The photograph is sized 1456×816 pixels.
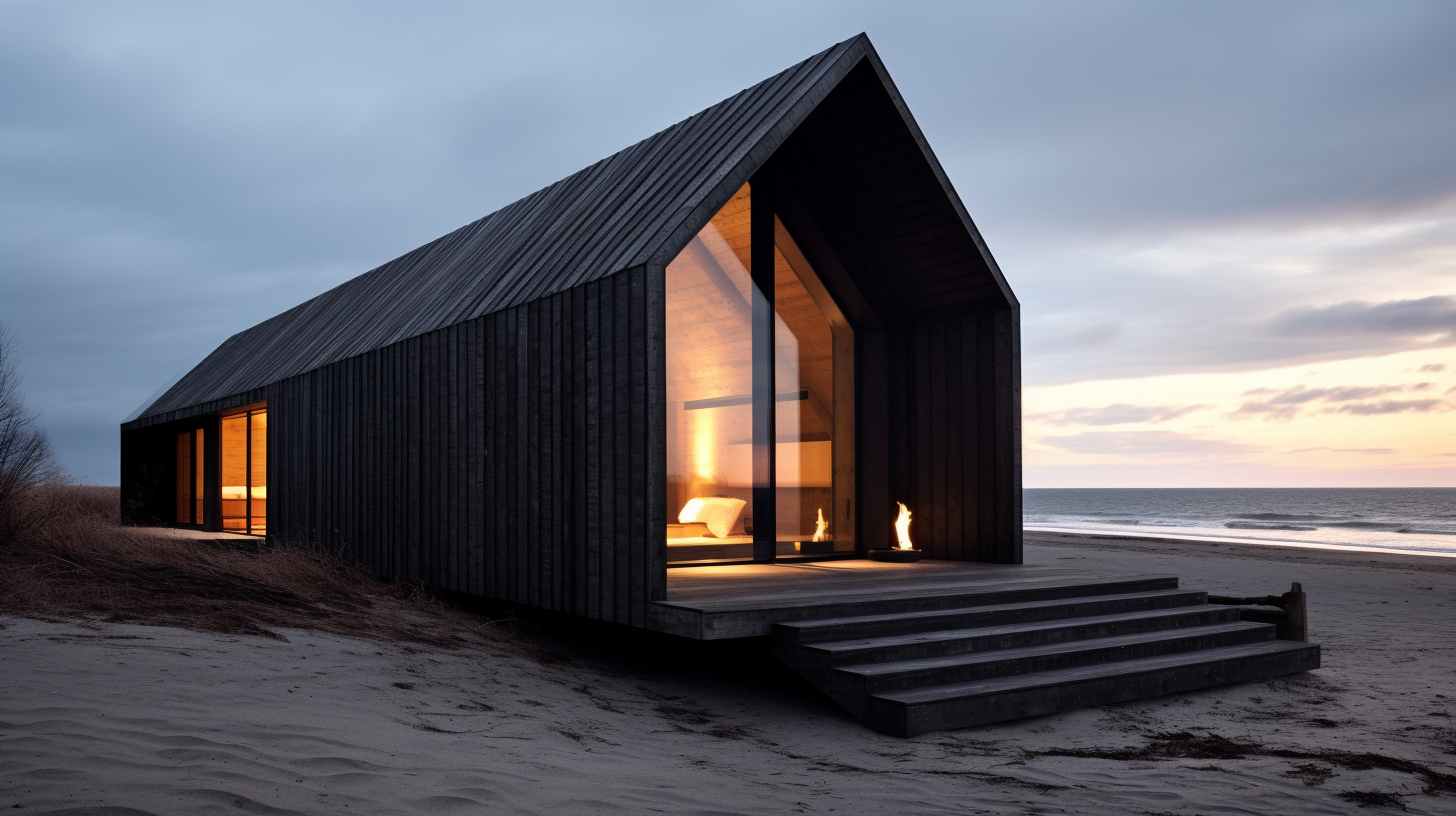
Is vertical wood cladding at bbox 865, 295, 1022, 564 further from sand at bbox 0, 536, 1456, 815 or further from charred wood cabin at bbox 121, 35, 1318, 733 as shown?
sand at bbox 0, 536, 1456, 815

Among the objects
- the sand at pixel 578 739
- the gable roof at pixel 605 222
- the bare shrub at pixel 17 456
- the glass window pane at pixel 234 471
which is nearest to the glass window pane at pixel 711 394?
the gable roof at pixel 605 222

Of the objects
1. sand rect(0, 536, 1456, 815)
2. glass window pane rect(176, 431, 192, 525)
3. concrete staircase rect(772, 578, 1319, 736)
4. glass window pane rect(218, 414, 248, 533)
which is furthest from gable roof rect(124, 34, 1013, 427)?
glass window pane rect(176, 431, 192, 525)

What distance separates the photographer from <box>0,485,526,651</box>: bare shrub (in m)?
5.90

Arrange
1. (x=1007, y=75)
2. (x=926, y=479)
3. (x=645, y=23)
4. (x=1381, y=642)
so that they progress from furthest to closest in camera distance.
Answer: (x=645, y=23)
(x=1007, y=75)
(x=926, y=479)
(x=1381, y=642)

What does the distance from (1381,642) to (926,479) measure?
4148 mm

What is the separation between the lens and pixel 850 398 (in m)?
9.82

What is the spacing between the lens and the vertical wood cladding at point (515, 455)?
243 inches

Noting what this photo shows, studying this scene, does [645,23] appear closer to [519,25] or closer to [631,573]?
[519,25]

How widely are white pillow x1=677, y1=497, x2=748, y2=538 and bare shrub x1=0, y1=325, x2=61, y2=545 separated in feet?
19.1

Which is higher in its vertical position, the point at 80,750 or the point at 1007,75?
the point at 1007,75

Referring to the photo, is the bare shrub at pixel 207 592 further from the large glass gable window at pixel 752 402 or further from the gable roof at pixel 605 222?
the gable roof at pixel 605 222

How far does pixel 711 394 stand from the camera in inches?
324

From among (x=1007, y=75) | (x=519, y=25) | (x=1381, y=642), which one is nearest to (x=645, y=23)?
Answer: (x=519, y=25)

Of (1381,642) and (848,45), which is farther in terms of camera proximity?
(1381,642)
